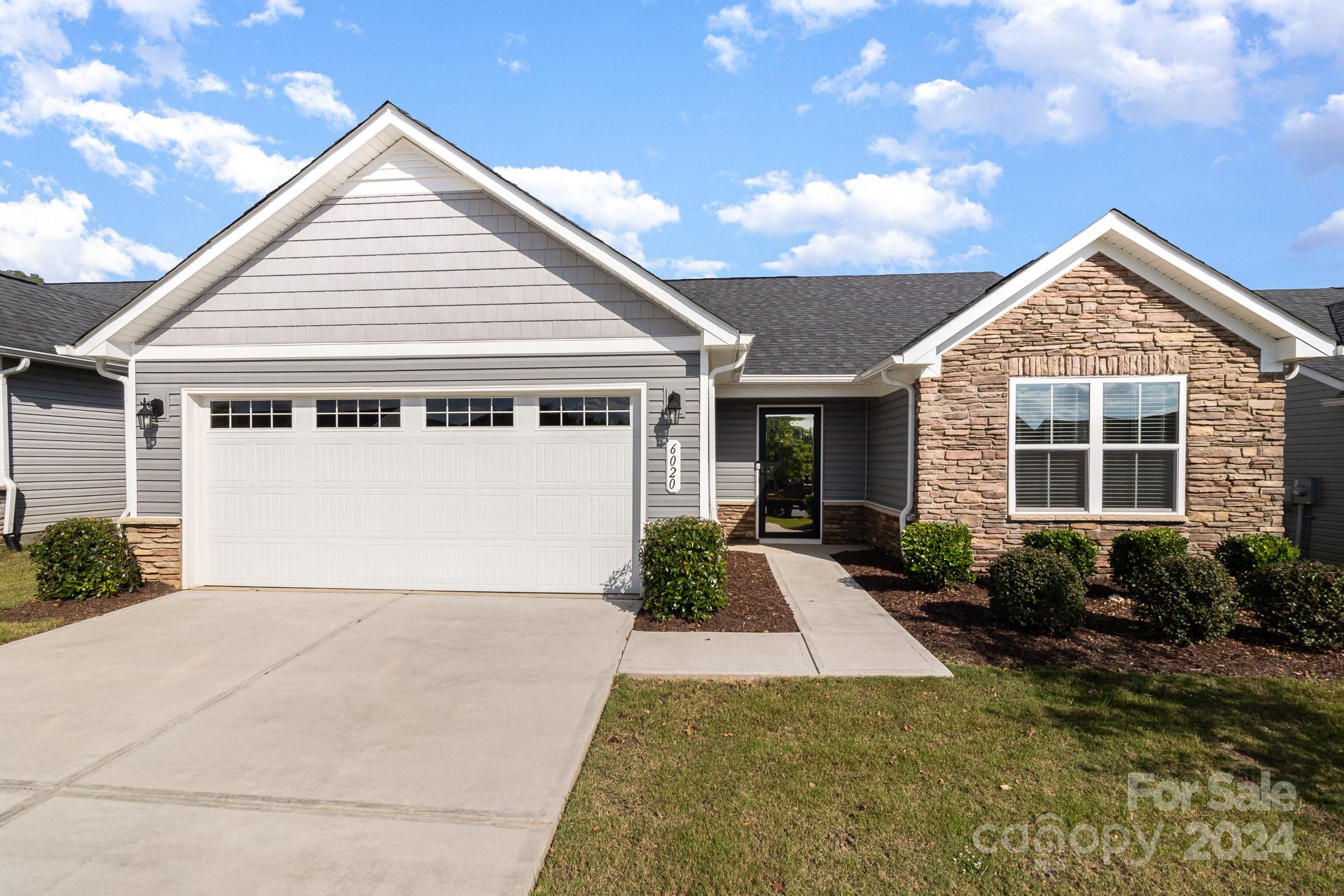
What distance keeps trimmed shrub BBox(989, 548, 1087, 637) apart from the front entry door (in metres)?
5.33

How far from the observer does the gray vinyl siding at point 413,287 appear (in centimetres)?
716

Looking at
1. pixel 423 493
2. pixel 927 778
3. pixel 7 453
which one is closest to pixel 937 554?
pixel 927 778

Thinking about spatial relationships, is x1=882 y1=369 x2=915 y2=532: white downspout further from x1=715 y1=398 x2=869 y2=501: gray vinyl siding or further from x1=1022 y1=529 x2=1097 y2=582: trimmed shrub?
x1=715 y1=398 x2=869 y2=501: gray vinyl siding

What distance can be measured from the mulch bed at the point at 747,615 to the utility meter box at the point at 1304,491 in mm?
9197

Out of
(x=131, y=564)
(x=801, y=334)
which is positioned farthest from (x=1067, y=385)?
(x=131, y=564)

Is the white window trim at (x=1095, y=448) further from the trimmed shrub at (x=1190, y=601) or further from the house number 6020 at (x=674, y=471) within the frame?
the house number 6020 at (x=674, y=471)

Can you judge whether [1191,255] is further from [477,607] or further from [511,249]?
[477,607]

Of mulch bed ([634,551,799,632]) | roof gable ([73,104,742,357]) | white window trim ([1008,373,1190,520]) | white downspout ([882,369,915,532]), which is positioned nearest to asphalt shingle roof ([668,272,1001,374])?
white downspout ([882,369,915,532])

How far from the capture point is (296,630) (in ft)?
19.7

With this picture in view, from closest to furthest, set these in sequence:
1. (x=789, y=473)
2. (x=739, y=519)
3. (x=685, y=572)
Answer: (x=685, y=572) → (x=739, y=519) → (x=789, y=473)

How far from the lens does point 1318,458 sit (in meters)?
10.2

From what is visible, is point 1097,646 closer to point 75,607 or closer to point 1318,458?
point 1318,458

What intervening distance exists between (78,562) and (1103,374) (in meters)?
12.8

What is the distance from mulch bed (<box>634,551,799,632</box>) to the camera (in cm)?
616
